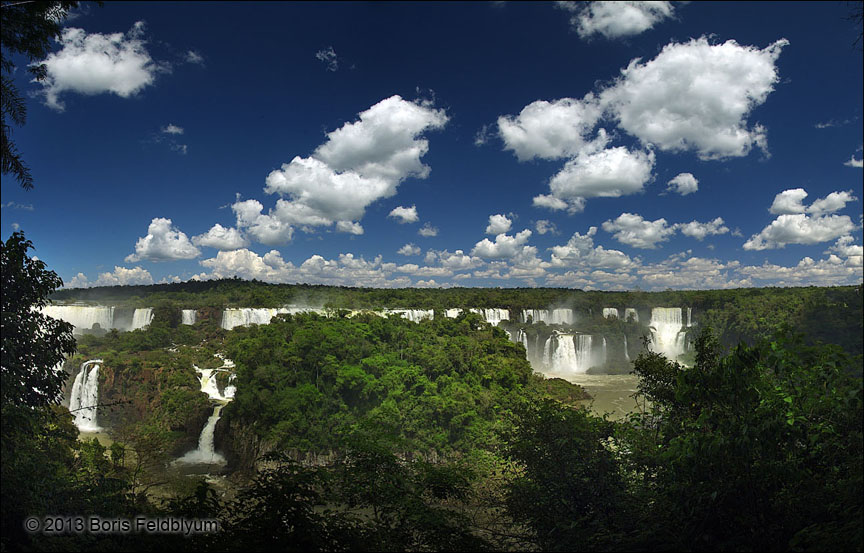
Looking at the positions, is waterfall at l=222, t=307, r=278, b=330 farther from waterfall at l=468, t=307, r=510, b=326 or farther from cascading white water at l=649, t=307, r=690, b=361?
cascading white water at l=649, t=307, r=690, b=361

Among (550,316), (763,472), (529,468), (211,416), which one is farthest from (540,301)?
(763,472)

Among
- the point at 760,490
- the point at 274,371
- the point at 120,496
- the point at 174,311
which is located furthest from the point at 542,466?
the point at 174,311

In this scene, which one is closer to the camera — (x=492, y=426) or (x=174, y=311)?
(x=492, y=426)

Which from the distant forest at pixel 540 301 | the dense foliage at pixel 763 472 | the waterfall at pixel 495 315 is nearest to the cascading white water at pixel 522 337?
the waterfall at pixel 495 315

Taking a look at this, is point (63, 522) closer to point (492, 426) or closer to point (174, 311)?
point (492, 426)

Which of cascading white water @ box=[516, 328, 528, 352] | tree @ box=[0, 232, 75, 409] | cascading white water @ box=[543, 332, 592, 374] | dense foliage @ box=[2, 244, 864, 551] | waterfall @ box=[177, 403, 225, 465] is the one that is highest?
tree @ box=[0, 232, 75, 409]

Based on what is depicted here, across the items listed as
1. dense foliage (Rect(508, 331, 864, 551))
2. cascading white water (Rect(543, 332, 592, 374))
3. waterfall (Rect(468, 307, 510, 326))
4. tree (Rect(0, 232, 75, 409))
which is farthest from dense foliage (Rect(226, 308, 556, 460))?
waterfall (Rect(468, 307, 510, 326))

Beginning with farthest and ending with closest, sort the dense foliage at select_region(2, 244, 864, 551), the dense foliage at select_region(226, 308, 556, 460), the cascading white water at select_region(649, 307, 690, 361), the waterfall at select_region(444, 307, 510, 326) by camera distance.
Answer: the waterfall at select_region(444, 307, 510, 326) < the cascading white water at select_region(649, 307, 690, 361) < the dense foliage at select_region(226, 308, 556, 460) < the dense foliage at select_region(2, 244, 864, 551)
